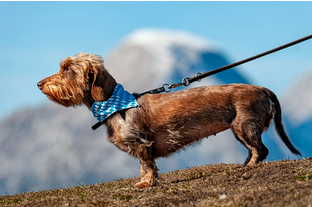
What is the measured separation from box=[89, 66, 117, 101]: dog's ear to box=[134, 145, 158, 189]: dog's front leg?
1.10 m

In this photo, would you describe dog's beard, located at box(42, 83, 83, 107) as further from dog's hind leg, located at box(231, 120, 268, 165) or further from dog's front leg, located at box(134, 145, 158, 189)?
dog's hind leg, located at box(231, 120, 268, 165)

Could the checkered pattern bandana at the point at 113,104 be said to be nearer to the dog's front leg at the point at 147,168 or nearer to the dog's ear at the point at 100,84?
the dog's ear at the point at 100,84

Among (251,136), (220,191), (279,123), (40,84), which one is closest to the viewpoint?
(220,191)

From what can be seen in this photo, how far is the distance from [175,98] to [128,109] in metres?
0.87

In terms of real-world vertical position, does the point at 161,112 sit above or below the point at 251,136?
above

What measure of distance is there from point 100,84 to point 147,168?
5.43 ft

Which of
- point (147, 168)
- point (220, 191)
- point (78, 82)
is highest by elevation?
point (78, 82)

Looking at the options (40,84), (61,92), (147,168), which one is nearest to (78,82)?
(61,92)

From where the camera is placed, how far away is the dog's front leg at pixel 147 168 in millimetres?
8561

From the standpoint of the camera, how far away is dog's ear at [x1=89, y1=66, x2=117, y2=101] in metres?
8.49

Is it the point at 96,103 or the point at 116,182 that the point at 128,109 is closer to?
the point at 96,103

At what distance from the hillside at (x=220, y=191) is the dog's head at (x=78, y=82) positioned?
1708 millimetres

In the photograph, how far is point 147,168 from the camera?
28.1 ft

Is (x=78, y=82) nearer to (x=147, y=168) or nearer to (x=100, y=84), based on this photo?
(x=100, y=84)
